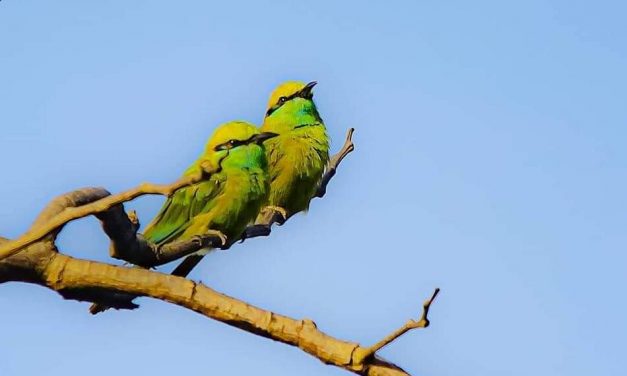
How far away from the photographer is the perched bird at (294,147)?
26.7 ft

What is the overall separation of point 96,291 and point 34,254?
0.26 m

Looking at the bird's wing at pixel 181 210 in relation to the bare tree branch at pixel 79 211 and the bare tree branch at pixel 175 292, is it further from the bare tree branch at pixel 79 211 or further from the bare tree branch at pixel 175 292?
the bare tree branch at pixel 79 211

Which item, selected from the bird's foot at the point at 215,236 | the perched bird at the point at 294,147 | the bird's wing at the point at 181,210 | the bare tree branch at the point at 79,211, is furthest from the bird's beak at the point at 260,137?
the bare tree branch at the point at 79,211

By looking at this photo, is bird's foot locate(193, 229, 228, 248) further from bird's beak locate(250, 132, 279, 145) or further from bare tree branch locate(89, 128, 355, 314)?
bare tree branch locate(89, 128, 355, 314)

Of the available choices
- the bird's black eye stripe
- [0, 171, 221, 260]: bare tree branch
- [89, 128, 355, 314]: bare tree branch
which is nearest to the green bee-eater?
[89, 128, 355, 314]: bare tree branch

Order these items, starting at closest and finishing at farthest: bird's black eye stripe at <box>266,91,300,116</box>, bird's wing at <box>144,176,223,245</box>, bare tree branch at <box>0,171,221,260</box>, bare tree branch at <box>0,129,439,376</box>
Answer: bare tree branch at <box>0,171,221,260</box>
bare tree branch at <box>0,129,439,376</box>
bird's wing at <box>144,176,223,245</box>
bird's black eye stripe at <box>266,91,300,116</box>

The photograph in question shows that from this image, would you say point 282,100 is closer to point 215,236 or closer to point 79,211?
point 215,236

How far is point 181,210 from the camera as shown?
270 inches

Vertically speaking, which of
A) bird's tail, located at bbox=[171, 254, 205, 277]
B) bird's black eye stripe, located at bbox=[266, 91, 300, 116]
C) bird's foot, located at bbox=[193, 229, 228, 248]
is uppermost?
bird's black eye stripe, located at bbox=[266, 91, 300, 116]

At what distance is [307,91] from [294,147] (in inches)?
25.9

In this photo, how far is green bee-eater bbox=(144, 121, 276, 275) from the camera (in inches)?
265

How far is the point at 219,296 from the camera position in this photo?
3791 mm

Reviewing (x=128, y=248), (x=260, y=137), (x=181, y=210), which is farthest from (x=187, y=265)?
(x=128, y=248)

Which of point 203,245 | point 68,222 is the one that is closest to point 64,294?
point 68,222
